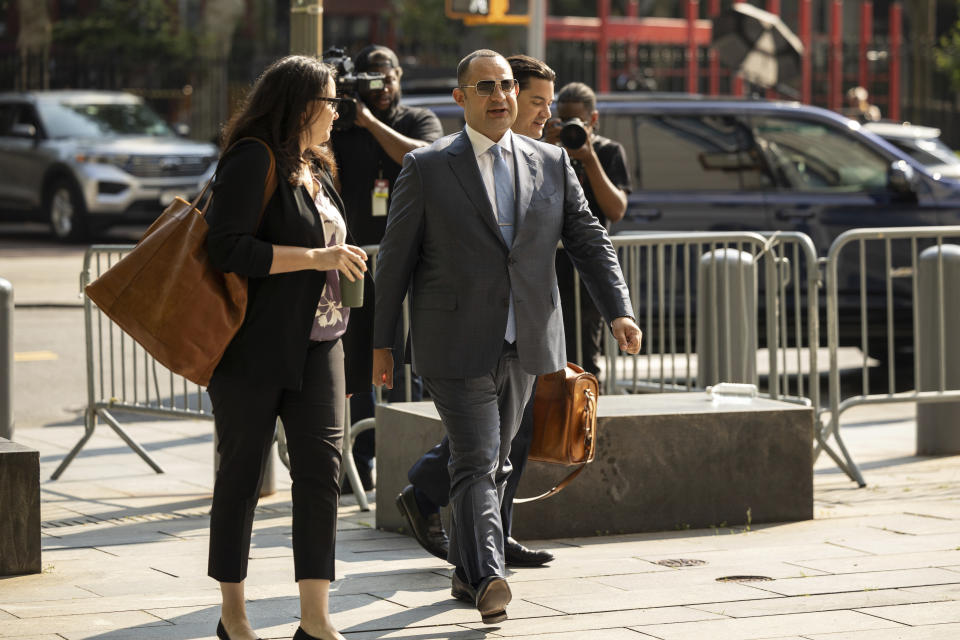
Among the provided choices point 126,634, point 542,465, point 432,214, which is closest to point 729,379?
point 542,465

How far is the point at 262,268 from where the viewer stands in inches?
187

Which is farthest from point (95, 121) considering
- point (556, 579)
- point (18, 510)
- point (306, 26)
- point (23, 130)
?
point (556, 579)

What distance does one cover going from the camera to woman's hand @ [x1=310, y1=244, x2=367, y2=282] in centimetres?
483

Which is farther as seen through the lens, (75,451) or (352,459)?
(75,451)

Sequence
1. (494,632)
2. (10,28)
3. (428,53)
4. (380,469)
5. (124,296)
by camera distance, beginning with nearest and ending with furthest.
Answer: (124,296) < (494,632) < (380,469) < (428,53) < (10,28)

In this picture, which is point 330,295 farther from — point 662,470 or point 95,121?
point 95,121

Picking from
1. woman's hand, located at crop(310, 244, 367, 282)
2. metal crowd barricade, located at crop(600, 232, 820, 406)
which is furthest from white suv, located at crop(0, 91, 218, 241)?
woman's hand, located at crop(310, 244, 367, 282)

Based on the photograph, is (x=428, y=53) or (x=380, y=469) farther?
(x=428, y=53)

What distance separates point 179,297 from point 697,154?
7.25m

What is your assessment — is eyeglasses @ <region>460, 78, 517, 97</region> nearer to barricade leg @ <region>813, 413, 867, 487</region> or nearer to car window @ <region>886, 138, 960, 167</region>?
barricade leg @ <region>813, 413, 867, 487</region>

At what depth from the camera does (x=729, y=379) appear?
331 inches

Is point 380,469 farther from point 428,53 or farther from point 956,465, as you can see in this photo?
point 428,53

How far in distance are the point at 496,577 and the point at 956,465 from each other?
4159 millimetres

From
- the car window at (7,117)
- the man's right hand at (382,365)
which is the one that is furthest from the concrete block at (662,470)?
the car window at (7,117)
